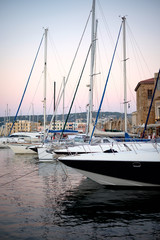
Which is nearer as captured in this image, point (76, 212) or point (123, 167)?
point (76, 212)

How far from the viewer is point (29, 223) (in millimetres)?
8602

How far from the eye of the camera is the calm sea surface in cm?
781

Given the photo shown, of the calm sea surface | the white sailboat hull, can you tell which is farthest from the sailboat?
the white sailboat hull

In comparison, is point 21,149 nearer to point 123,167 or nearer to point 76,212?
point 123,167

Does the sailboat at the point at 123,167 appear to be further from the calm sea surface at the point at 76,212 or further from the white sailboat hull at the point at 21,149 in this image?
the white sailboat hull at the point at 21,149

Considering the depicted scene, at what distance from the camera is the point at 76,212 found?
971 centimetres

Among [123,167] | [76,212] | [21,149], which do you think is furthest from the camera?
[21,149]

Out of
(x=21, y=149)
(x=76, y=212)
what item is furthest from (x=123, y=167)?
(x=21, y=149)

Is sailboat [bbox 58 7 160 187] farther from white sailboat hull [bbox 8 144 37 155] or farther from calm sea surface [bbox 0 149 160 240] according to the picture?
white sailboat hull [bbox 8 144 37 155]

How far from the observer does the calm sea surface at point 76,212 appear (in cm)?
781

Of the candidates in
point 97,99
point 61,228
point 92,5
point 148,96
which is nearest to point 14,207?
point 61,228

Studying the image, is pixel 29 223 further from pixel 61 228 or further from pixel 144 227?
pixel 144 227

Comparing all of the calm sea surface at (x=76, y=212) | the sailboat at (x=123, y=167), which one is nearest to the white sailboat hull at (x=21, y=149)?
the calm sea surface at (x=76, y=212)

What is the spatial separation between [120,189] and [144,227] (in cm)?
488
